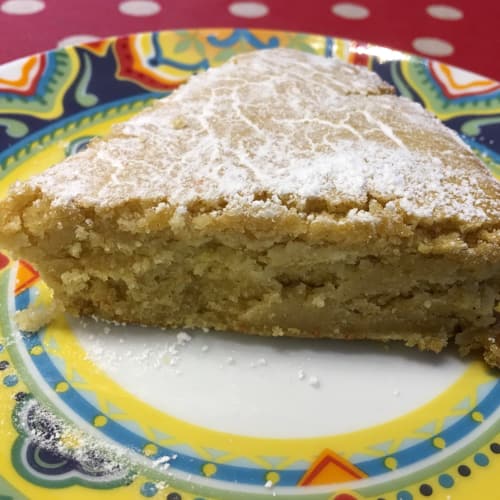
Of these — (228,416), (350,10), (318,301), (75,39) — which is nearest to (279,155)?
(318,301)

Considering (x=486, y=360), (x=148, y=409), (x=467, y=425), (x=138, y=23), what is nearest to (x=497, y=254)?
(x=486, y=360)

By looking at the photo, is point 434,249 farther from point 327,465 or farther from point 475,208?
point 327,465

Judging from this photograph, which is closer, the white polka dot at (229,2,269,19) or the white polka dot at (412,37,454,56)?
the white polka dot at (412,37,454,56)

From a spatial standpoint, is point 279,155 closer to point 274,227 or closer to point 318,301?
→ point 274,227

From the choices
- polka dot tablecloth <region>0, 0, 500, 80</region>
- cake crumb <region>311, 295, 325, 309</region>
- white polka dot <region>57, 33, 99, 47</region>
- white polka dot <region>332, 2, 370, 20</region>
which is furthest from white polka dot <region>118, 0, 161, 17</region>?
cake crumb <region>311, 295, 325, 309</region>

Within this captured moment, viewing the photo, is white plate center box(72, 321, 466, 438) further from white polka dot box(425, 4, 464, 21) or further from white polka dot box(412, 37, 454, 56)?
white polka dot box(425, 4, 464, 21)

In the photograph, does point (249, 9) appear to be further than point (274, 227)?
Yes
